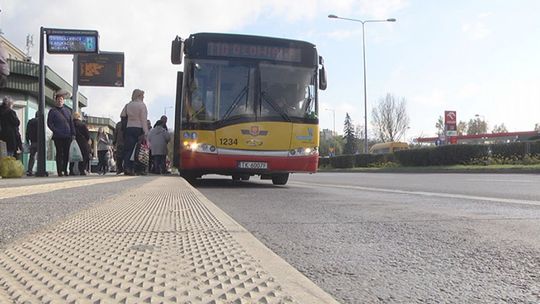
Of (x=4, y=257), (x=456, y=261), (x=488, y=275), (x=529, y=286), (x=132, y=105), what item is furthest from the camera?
(x=132, y=105)

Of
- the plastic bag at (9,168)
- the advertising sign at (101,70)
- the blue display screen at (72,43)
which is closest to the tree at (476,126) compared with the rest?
the advertising sign at (101,70)

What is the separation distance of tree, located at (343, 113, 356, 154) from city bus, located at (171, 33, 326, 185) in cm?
8681

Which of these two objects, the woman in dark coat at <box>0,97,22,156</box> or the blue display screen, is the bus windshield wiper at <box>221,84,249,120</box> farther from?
the blue display screen

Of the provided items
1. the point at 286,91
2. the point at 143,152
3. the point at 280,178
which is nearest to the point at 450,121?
the point at 280,178

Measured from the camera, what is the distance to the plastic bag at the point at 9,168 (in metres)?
8.73

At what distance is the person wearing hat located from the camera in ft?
33.0

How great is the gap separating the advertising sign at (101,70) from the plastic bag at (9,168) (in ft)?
62.7

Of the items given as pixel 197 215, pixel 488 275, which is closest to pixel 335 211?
pixel 197 215

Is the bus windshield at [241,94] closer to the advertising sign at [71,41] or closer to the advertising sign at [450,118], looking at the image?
the advertising sign at [71,41]

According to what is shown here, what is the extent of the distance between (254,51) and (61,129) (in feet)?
14.4

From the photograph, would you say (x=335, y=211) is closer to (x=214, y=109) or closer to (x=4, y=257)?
(x=4, y=257)

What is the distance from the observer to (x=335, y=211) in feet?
15.6

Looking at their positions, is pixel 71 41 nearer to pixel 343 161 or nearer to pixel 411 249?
pixel 411 249

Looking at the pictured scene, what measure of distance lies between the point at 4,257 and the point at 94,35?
678 inches
